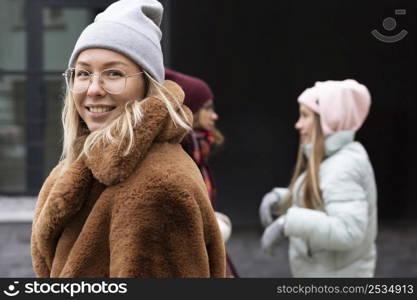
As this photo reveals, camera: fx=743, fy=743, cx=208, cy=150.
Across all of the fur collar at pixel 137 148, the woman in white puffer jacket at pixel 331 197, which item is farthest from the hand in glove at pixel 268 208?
the fur collar at pixel 137 148

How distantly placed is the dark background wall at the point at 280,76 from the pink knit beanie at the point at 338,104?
90 cm

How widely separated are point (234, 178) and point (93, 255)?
3451 mm

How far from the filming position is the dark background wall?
4.37 m

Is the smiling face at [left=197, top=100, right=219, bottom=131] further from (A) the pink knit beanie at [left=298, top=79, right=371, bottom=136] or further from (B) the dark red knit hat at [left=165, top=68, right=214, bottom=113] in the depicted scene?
(A) the pink knit beanie at [left=298, top=79, right=371, bottom=136]

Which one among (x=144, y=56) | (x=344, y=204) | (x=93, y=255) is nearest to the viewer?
(x=93, y=255)

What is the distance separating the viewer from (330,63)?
4398 millimetres

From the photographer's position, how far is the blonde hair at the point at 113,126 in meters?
1.56

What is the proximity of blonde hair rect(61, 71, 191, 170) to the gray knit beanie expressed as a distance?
46 mm

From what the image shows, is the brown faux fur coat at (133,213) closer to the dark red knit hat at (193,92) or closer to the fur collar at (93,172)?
the fur collar at (93,172)

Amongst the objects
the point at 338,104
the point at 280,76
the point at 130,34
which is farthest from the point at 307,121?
the point at 130,34

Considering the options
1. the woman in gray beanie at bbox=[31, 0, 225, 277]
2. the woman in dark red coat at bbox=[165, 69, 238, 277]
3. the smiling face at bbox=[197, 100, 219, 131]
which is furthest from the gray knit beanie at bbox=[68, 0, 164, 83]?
the smiling face at bbox=[197, 100, 219, 131]

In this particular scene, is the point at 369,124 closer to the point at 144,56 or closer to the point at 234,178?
the point at 234,178

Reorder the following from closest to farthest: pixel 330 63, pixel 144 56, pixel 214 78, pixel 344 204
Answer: pixel 144 56 < pixel 344 204 < pixel 330 63 < pixel 214 78

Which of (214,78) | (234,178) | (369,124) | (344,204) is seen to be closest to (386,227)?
(369,124)
